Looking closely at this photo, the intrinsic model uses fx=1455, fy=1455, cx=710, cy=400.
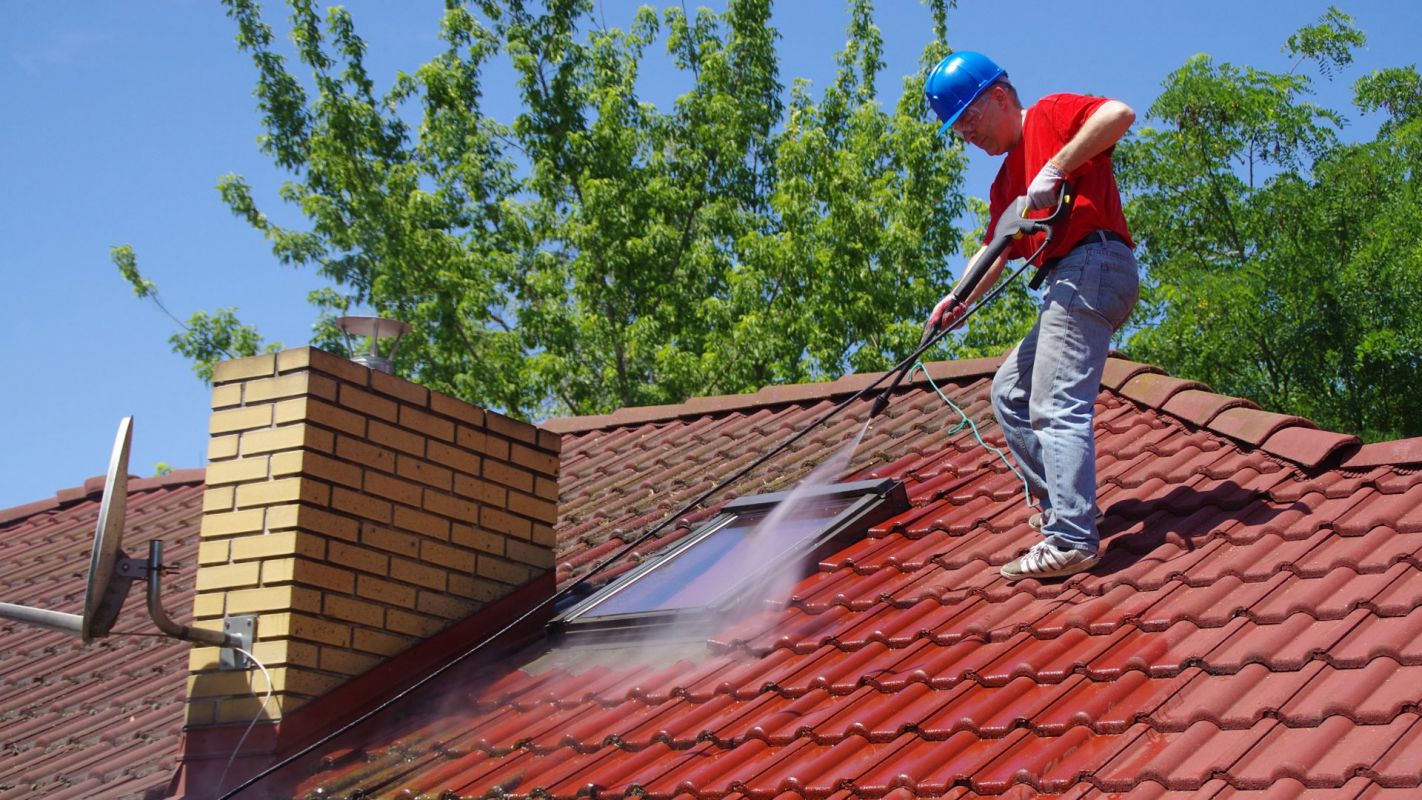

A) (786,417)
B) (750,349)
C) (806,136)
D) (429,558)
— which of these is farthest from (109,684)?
(806,136)

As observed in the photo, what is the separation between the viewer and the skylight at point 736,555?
5906 mm

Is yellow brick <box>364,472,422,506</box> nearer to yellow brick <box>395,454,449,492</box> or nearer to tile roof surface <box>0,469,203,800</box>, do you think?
yellow brick <box>395,454,449,492</box>

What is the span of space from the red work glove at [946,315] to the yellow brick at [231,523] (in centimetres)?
270

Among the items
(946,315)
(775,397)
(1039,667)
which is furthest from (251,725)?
(775,397)

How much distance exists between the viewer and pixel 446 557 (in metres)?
6.31

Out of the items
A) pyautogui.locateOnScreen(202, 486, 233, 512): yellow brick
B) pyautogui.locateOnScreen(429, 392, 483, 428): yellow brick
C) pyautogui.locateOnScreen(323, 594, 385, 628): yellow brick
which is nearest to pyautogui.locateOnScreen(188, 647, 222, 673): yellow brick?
pyautogui.locateOnScreen(323, 594, 385, 628): yellow brick

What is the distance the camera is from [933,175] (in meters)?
23.0

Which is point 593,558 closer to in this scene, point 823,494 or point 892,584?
point 823,494

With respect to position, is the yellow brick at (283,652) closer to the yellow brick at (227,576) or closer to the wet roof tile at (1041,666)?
the yellow brick at (227,576)

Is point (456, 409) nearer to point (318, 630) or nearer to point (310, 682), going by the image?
point (318, 630)

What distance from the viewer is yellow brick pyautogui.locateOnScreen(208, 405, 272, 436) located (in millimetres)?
5850

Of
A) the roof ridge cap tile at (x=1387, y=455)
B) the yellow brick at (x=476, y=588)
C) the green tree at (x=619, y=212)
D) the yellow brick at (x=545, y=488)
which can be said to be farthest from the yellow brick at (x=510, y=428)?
the green tree at (x=619, y=212)

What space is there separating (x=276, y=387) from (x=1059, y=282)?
3085mm

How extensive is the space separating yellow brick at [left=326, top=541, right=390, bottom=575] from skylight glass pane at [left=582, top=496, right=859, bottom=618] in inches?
35.4
